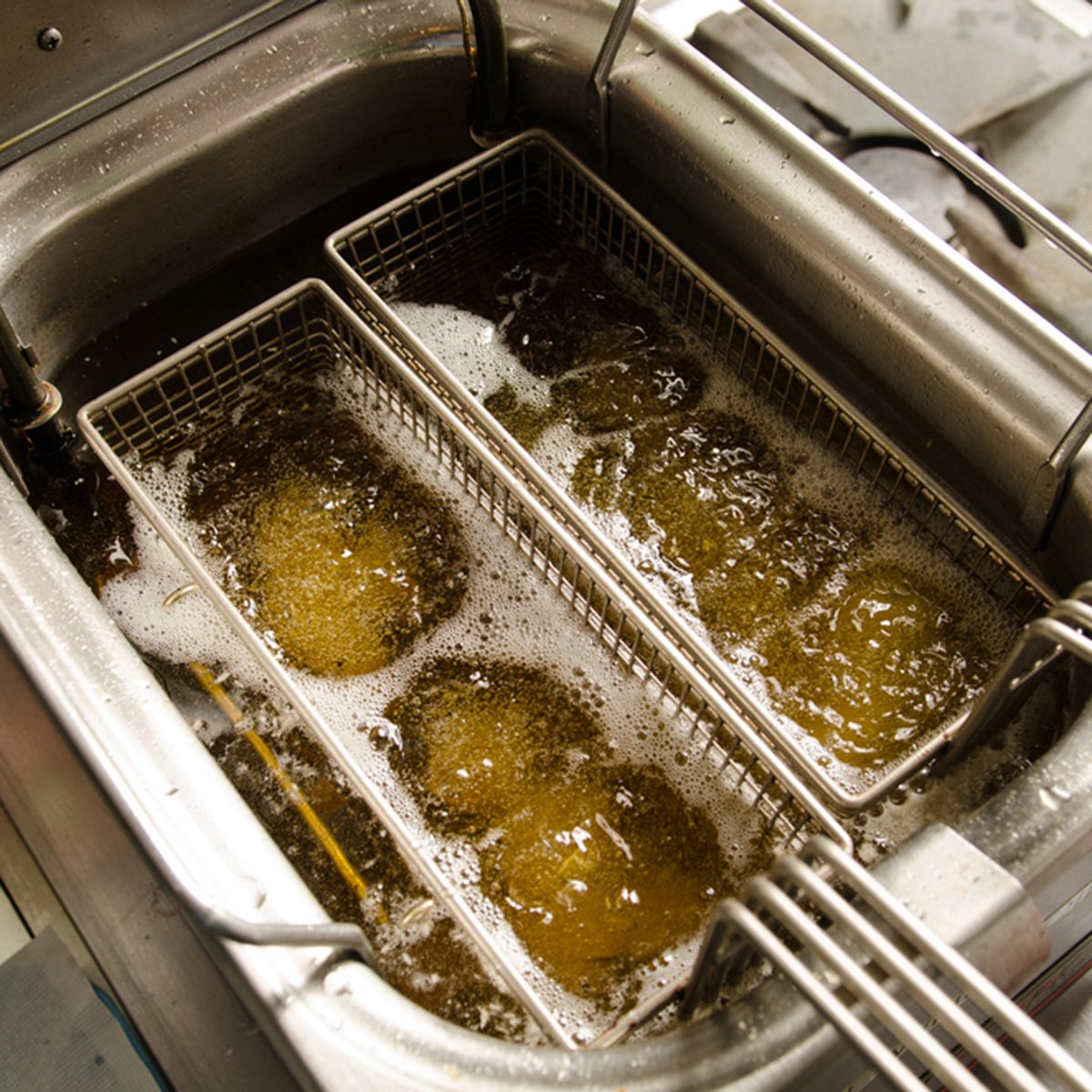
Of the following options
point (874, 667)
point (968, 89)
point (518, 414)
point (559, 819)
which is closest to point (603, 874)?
point (559, 819)

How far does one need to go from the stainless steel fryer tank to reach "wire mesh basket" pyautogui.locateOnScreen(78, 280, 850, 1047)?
102 mm

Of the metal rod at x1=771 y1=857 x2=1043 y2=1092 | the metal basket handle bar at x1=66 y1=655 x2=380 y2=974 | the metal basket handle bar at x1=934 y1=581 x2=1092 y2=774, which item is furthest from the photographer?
the metal basket handle bar at x1=934 y1=581 x2=1092 y2=774

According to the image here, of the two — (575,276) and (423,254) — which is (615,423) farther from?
(423,254)

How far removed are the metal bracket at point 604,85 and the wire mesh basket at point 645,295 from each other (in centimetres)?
4

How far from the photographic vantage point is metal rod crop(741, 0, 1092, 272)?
1.03m

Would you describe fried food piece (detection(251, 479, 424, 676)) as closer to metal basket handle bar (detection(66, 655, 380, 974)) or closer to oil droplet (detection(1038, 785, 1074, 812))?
metal basket handle bar (detection(66, 655, 380, 974))

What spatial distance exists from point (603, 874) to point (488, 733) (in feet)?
0.64

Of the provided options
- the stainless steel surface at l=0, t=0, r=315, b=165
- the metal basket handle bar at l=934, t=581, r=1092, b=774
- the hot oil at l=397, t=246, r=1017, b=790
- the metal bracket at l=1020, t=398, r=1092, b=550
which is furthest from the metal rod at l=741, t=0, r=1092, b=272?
the stainless steel surface at l=0, t=0, r=315, b=165

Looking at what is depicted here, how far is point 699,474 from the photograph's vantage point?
4.68 feet

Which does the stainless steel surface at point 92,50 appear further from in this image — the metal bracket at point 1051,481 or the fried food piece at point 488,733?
the metal bracket at point 1051,481

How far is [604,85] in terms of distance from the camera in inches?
55.2

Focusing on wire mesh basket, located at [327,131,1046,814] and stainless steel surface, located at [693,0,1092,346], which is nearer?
wire mesh basket, located at [327,131,1046,814]

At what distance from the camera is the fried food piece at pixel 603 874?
1148mm

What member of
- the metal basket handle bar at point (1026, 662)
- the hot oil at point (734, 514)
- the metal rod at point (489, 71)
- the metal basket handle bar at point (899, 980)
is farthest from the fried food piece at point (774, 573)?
the metal rod at point (489, 71)
